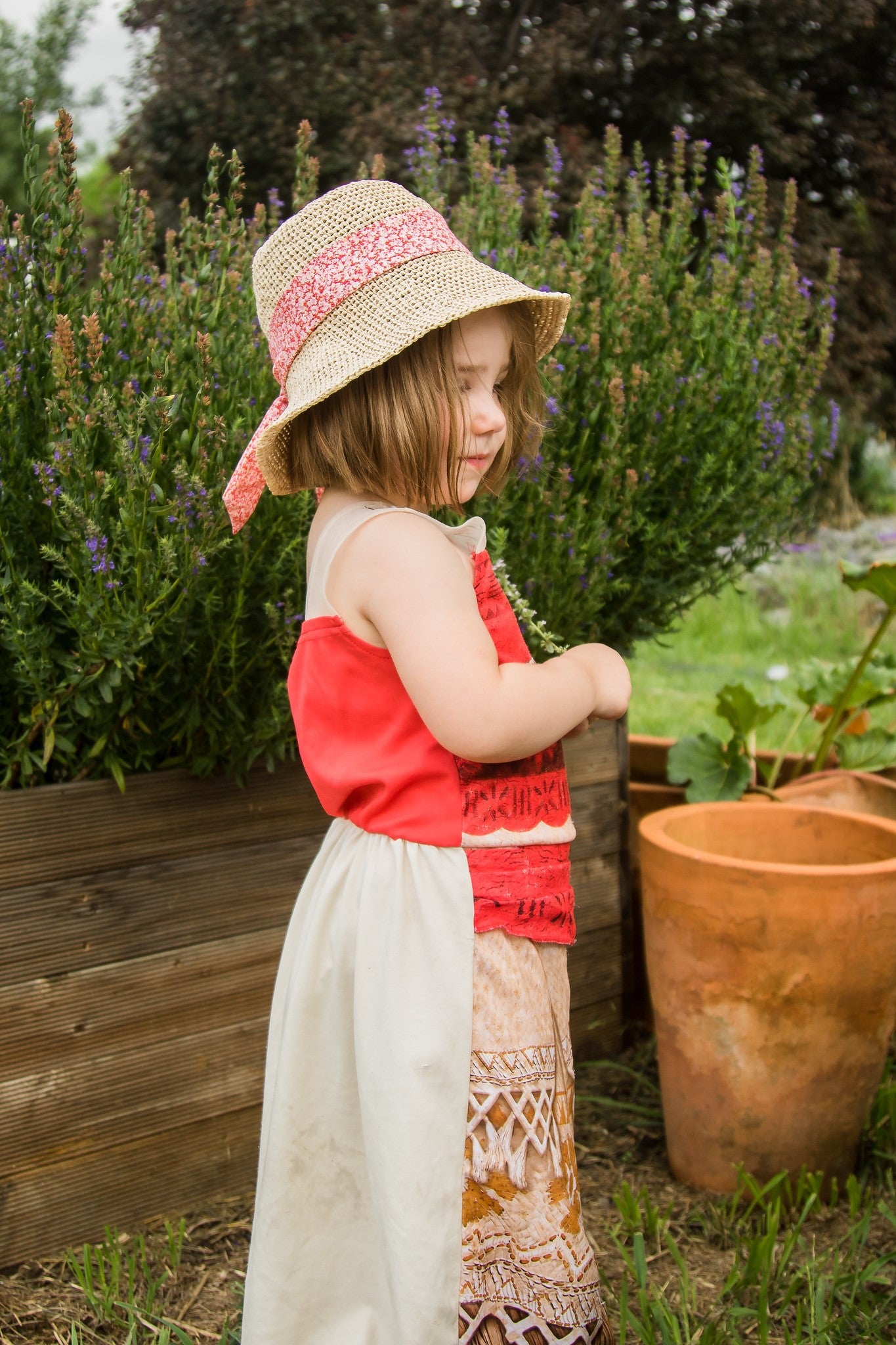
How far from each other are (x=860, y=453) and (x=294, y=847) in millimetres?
10990

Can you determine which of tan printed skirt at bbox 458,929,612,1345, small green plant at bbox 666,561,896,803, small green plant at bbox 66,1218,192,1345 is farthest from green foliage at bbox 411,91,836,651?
small green plant at bbox 66,1218,192,1345

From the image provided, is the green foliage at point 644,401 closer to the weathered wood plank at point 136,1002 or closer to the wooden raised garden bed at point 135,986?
the wooden raised garden bed at point 135,986

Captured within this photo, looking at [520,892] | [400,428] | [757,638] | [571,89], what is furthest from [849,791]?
[571,89]

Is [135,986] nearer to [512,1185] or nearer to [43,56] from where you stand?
[512,1185]

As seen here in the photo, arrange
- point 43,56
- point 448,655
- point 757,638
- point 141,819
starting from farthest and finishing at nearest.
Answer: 1. point 43,56
2. point 757,638
3. point 141,819
4. point 448,655

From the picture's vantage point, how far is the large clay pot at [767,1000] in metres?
2.27

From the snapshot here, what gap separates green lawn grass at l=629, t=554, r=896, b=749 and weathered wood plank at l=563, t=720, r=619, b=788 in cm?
239

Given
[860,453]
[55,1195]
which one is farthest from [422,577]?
[860,453]

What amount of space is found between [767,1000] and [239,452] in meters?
1.42

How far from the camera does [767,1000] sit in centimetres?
232

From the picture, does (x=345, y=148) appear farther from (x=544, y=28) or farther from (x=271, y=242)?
(x=271, y=242)

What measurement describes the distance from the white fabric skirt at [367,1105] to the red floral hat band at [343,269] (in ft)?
1.98

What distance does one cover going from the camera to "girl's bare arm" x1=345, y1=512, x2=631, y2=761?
1358 mm

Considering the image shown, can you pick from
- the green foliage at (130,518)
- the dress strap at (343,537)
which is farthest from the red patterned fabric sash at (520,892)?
the green foliage at (130,518)
